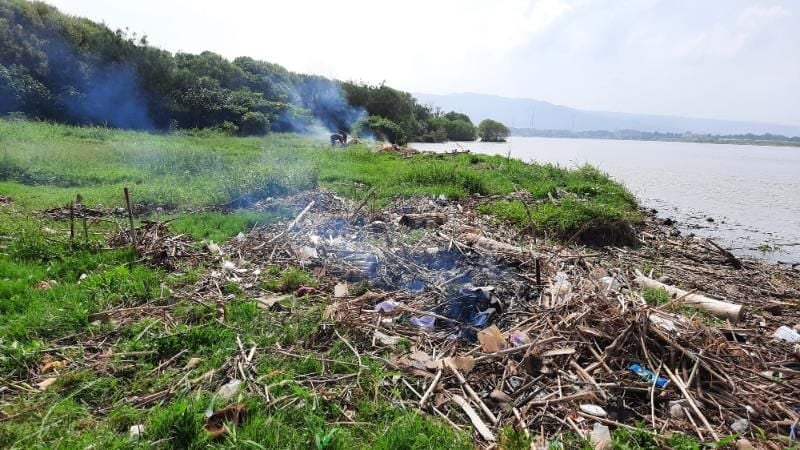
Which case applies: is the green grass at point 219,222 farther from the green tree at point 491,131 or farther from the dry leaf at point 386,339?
the green tree at point 491,131

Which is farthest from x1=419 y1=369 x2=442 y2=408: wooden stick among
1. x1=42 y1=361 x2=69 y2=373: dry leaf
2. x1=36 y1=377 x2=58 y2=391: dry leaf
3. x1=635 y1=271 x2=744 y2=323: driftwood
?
x1=42 y1=361 x2=69 y2=373: dry leaf

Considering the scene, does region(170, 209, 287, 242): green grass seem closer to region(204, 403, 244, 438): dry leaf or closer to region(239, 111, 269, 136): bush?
region(204, 403, 244, 438): dry leaf

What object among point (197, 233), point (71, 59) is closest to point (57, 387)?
point (197, 233)

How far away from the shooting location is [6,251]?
511 centimetres

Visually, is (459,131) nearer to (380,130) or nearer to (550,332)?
(380,130)

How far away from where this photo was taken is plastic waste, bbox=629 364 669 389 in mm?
2914

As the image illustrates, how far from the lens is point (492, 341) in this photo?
3344 millimetres

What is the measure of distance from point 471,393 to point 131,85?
28798 mm

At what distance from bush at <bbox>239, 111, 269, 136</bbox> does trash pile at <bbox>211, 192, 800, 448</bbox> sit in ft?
74.8

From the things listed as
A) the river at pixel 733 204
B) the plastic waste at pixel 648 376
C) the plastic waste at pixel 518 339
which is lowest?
the river at pixel 733 204

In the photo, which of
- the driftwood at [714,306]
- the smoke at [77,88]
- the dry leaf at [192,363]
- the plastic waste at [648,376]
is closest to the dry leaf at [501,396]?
the plastic waste at [648,376]

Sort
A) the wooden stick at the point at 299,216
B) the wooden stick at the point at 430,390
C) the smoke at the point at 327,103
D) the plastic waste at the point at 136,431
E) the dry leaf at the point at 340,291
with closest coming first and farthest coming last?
the plastic waste at the point at 136,431 < the wooden stick at the point at 430,390 < the dry leaf at the point at 340,291 < the wooden stick at the point at 299,216 < the smoke at the point at 327,103

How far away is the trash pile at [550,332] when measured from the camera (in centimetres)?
278

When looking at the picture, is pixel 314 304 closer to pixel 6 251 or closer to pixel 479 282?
pixel 479 282
